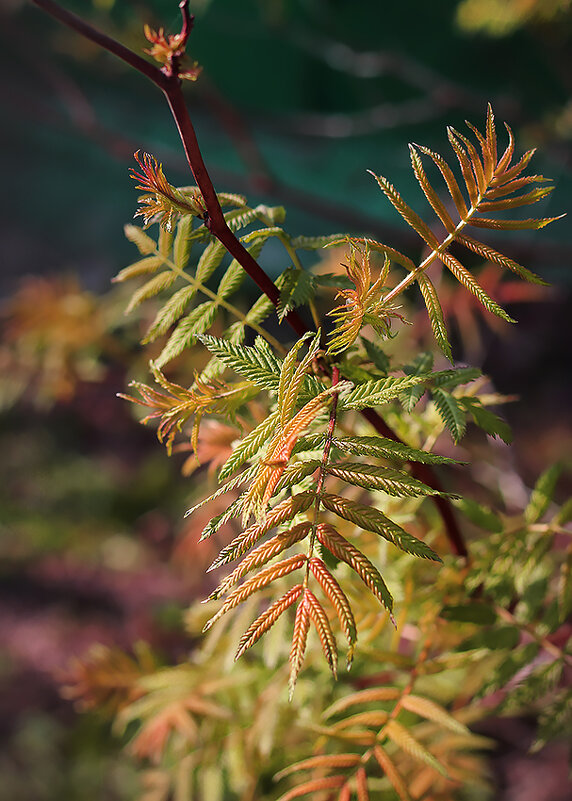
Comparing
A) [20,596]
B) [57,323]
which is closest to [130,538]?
[20,596]

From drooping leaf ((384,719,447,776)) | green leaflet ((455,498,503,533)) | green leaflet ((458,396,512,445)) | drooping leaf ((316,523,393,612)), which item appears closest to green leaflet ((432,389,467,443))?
green leaflet ((458,396,512,445))

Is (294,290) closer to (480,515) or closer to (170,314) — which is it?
(170,314)

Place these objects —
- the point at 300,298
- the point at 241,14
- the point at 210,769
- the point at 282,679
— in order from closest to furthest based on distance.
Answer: the point at 300,298, the point at 282,679, the point at 210,769, the point at 241,14

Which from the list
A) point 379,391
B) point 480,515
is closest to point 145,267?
point 379,391

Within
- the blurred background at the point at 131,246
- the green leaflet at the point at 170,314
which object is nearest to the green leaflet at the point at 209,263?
the green leaflet at the point at 170,314

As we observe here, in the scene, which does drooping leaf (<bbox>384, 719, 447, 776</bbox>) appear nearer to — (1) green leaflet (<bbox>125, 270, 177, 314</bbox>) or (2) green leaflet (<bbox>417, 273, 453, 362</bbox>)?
(2) green leaflet (<bbox>417, 273, 453, 362</bbox>)

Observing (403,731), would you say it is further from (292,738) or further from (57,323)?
(57,323)
